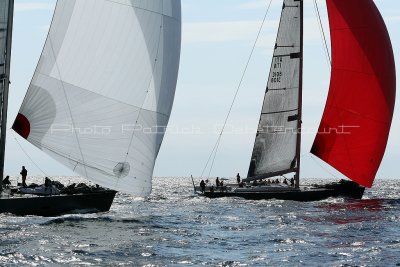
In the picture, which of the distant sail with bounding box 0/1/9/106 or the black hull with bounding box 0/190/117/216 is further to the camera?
the distant sail with bounding box 0/1/9/106

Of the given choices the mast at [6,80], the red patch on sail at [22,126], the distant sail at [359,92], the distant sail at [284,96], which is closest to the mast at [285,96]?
the distant sail at [284,96]

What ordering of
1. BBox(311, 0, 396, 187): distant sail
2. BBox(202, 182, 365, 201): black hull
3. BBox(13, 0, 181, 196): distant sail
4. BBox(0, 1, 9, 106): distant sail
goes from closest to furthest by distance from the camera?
BBox(13, 0, 181, 196): distant sail → BBox(0, 1, 9, 106): distant sail → BBox(311, 0, 396, 187): distant sail → BBox(202, 182, 365, 201): black hull

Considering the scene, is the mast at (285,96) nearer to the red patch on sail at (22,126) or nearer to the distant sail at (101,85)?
the distant sail at (101,85)

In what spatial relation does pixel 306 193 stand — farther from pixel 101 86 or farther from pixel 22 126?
pixel 22 126

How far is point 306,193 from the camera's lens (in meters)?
50.2

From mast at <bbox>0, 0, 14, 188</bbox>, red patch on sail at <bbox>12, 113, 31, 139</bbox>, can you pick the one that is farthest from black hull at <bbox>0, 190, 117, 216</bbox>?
red patch on sail at <bbox>12, 113, 31, 139</bbox>

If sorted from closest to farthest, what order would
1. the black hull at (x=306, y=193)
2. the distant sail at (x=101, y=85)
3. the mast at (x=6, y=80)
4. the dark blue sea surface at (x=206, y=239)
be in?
the dark blue sea surface at (x=206, y=239), the distant sail at (x=101, y=85), the mast at (x=6, y=80), the black hull at (x=306, y=193)

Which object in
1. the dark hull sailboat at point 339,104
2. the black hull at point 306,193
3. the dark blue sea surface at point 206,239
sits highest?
the dark hull sailboat at point 339,104

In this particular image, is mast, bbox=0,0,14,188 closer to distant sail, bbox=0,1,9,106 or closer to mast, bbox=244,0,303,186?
distant sail, bbox=0,1,9,106

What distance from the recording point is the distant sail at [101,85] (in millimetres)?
32406

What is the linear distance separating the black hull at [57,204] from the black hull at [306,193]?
1645 cm

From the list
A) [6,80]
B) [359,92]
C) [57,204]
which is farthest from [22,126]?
[359,92]

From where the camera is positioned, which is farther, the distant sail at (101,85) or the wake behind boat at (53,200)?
the wake behind boat at (53,200)

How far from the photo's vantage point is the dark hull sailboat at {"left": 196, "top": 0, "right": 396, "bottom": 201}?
47.9 m
